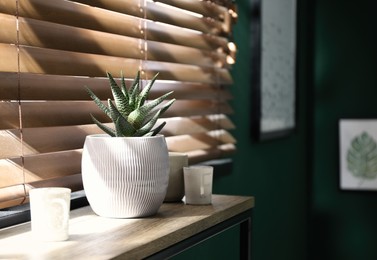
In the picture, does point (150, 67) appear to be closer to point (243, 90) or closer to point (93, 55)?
point (93, 55)

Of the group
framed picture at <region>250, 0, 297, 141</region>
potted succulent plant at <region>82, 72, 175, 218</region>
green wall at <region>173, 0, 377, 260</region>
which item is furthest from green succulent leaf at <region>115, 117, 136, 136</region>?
green wall at <region>173, 0, 377, 260</region>

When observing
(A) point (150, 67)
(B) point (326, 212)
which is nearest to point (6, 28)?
(A) point (150, 67)

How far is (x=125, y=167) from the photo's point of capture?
1.20m

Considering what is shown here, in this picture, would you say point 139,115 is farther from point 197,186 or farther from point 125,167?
point 197,186

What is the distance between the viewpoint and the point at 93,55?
146 centimetres

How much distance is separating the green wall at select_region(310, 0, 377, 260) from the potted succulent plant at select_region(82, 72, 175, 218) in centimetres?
236

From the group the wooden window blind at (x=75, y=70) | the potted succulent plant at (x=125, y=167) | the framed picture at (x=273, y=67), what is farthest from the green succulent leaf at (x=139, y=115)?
the framed picture at (x=273, y=67)

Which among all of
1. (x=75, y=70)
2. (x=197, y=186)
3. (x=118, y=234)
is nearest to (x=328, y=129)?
(x=197, y=186)

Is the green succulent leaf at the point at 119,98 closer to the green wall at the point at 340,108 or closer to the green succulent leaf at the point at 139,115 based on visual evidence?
the green succulent leaf at the point at 139,115

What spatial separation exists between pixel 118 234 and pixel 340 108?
2.57m

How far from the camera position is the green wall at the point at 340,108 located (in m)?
3.39

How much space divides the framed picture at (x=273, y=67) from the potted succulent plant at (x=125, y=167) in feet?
4.54

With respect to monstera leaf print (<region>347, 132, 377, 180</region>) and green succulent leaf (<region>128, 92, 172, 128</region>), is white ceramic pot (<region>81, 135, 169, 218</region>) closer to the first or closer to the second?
green succulent leaf (<region>128, 92, 172, 128</region>)

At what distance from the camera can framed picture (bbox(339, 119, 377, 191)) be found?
11.1 ft
